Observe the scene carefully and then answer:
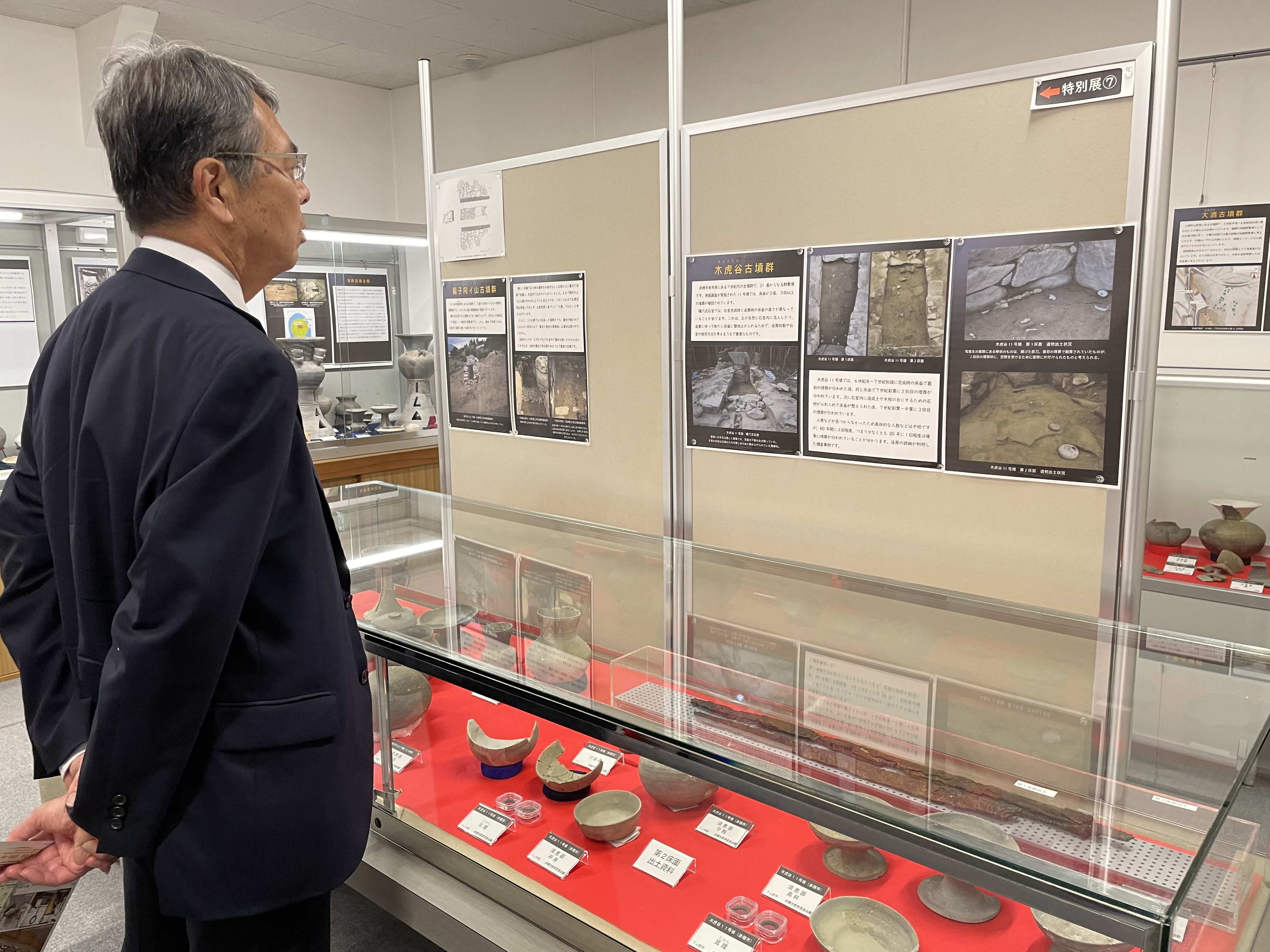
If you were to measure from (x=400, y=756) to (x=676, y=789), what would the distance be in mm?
608

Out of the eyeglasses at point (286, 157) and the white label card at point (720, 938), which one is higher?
the eyeglasses at point (286, 157)

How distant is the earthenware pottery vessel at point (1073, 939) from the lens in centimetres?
121

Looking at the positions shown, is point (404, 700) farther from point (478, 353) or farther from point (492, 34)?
point (492, 34)

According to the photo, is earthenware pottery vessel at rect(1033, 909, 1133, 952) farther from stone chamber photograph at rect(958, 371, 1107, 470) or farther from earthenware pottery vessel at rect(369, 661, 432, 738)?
earthenware pottery vessel at rect(369, 661, 432, 738)

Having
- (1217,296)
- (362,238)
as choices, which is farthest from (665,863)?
(362,238)

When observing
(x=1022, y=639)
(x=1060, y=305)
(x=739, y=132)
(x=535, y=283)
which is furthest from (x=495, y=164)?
(x=1022, y=639)

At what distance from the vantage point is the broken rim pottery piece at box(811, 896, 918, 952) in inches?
52.1

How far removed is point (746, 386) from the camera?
207 centimetres

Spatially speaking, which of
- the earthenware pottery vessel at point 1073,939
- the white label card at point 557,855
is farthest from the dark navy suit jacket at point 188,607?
the earthenware pottery vessel at point 1073,939

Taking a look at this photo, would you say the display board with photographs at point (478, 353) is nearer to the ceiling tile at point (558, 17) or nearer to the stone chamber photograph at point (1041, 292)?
the stone chamber photograph at point (1041, 292)

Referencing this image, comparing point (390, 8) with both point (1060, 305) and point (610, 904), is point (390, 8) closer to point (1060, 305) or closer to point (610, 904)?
point (1060, 305)

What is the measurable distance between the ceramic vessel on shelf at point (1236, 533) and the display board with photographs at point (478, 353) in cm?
252

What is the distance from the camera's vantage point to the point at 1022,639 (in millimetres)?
1359

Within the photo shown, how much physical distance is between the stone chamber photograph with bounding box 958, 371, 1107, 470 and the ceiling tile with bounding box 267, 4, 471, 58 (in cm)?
442
